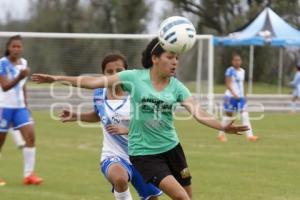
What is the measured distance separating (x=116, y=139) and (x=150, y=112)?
88 centimetres

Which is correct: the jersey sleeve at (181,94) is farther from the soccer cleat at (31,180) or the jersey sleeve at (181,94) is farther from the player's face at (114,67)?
the soccer cleat at (31,180)

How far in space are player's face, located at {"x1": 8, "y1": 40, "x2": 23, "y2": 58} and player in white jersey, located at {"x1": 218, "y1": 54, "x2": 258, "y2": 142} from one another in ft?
24.5

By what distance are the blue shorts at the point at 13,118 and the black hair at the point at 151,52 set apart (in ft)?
14.5

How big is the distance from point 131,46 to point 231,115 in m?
10.6

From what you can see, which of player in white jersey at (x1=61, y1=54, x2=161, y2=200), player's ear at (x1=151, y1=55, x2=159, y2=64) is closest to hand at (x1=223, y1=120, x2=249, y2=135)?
player's ear at (x1=151, y1=55, x2=159, y2=64)

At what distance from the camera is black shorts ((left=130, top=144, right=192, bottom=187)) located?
5.88 metres

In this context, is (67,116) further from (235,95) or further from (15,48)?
(235,95)

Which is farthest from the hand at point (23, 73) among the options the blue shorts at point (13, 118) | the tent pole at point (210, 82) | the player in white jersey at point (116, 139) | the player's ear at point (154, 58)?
the tent pole at point (210, 82)

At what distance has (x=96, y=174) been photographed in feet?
Result: 36.1

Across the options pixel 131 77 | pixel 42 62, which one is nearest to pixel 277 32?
pixel 42 62

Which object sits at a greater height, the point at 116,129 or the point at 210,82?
the point at 116,129

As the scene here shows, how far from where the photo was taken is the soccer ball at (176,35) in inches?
233

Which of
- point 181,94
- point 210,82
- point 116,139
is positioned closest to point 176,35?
point 181,94

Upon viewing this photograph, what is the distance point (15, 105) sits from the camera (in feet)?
33.9
